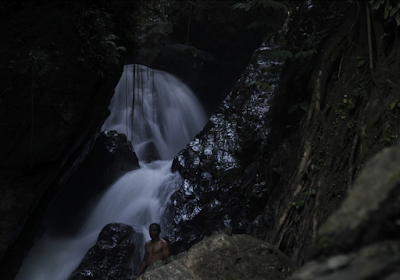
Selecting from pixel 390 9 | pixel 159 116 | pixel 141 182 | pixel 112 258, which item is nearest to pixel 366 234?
pixel 390 9

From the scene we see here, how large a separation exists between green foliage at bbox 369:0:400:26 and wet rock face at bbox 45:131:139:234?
28.4 ft

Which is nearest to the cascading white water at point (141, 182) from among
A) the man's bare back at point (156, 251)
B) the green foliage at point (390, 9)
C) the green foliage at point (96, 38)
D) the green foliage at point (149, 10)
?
the green foliage at point (96, 38)

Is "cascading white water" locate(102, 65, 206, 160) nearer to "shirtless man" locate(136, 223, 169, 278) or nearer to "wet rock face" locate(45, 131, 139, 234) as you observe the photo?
"wet rock face" locate(45, 131, 139, 234)

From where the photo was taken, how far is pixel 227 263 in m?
2.51

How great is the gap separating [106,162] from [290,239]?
8.31m

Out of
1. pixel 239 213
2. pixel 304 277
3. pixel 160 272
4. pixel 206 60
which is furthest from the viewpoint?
pixel 206 60

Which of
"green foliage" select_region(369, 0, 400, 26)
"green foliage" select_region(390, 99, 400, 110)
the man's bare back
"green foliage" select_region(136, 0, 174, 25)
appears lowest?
the man's bare back

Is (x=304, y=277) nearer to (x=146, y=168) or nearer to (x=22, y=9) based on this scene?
(x=22, y=9)

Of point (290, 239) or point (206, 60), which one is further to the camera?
point (206, 60)

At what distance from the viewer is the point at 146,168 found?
34.6 feet

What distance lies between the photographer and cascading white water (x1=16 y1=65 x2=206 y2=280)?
7.64 meters

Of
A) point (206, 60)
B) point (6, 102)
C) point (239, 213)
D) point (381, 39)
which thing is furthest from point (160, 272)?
point (206, 60)

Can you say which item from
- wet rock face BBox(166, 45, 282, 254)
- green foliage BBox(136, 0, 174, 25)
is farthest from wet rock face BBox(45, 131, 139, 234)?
green foliage BBox(136, 0, 174, 25)

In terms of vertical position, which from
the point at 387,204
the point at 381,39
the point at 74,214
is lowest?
the point at 74,214
